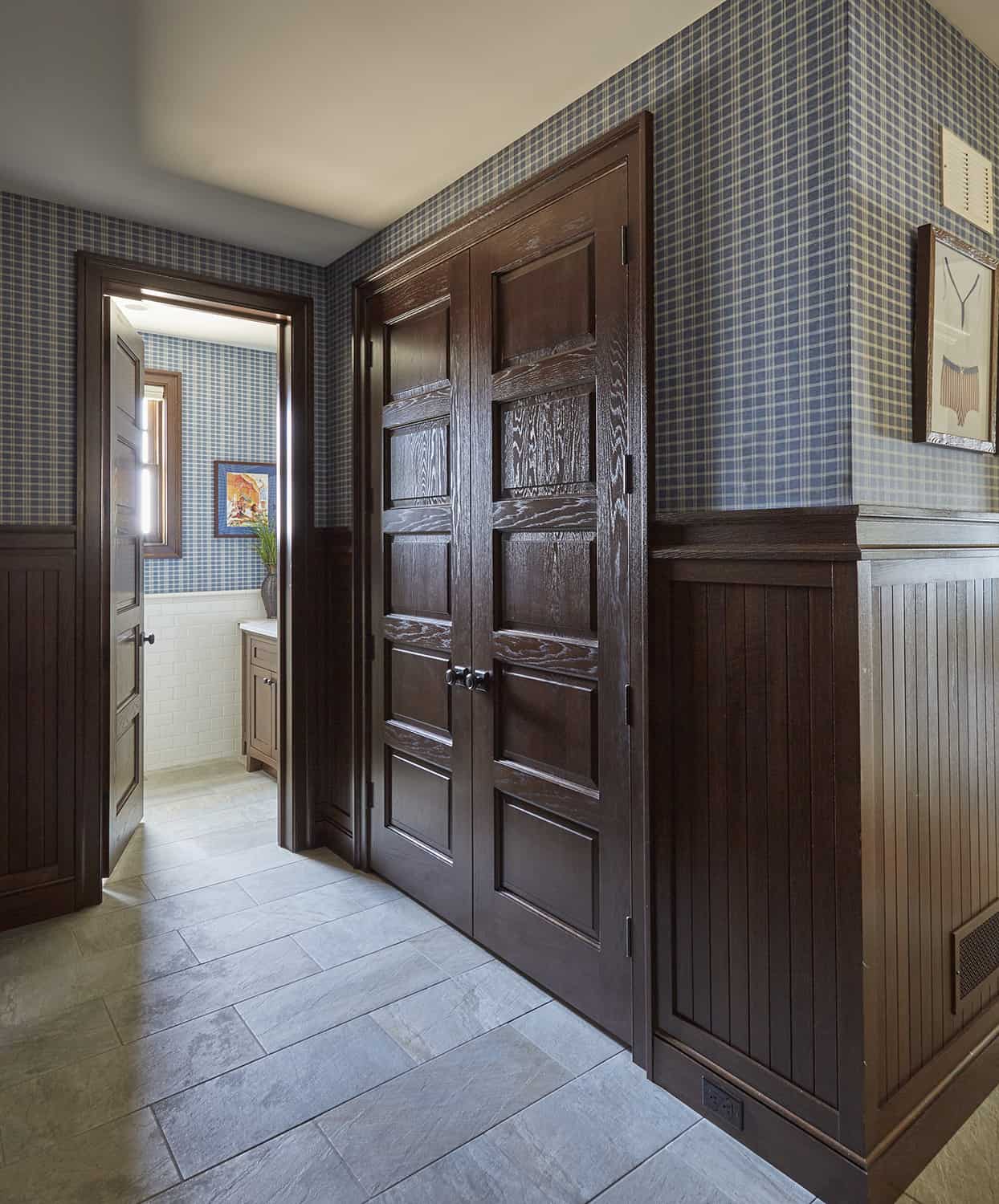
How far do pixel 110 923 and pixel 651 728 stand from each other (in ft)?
7.05

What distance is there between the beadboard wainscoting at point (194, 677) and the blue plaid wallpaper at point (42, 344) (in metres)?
1.83

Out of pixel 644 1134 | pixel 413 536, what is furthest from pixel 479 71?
pixel 644 1134

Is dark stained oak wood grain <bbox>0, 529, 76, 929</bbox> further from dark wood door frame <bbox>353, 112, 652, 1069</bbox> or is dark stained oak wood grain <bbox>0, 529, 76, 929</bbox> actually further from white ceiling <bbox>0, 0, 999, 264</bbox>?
dark wood door frame <bbox>353, 112, 652, 1069</bbox>

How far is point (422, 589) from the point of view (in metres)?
2.86

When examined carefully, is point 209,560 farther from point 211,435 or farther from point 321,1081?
point 321,1081

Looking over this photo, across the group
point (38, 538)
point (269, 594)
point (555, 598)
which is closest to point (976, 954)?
point (555, 598)

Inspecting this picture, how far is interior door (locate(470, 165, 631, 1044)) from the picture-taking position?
6.73 ft

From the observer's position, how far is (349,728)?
3334mm

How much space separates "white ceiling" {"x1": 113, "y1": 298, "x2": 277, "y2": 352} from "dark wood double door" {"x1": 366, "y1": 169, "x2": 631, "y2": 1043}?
1688 millimetres

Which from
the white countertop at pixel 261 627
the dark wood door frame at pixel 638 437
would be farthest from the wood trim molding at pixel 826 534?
the white countertop at pixel 261 627

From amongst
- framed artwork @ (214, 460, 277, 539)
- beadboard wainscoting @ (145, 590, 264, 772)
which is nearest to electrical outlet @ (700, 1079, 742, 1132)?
beadboard wainscoting @ (145, 590, 264, 772)

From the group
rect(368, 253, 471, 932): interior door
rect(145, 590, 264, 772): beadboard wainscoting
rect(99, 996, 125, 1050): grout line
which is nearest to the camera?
rect(99, 996, 125, 1050): grout line

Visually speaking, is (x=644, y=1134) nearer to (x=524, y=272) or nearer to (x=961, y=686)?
(x=961, y=686)

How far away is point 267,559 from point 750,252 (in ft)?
12.9
